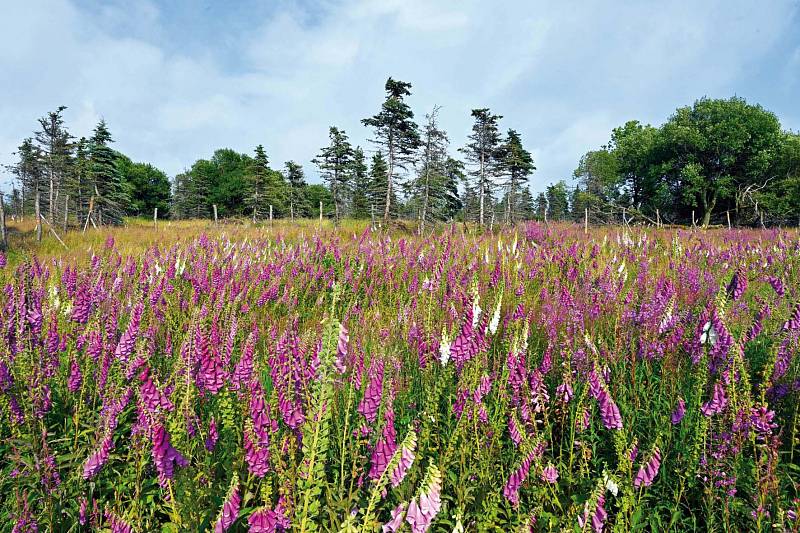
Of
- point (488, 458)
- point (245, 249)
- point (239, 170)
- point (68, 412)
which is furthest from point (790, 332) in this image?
point (239, 170)

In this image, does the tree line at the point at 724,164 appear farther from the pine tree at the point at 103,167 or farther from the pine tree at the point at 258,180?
the pine tree at the point at 103,167

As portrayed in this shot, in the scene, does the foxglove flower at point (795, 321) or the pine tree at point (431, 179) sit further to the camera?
the pine tree at point (431, 179)

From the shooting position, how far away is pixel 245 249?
909cm

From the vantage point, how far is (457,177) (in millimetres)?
→ 40344

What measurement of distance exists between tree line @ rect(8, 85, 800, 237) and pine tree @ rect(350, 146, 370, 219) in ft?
1.10

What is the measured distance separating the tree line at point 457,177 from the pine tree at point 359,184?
34 cm

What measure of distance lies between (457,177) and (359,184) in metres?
31.3

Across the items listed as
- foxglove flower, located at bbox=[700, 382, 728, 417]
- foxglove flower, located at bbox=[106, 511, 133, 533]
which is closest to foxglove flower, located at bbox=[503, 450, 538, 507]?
foxglove flower, located at bbox=[700, 382, 728, 417]

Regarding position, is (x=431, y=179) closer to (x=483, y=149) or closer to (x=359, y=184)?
(x=483, y=149)

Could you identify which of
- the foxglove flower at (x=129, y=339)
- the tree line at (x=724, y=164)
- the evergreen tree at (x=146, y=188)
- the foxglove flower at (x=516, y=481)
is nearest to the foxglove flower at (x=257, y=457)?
the foxglove flower at (x=516, y=481)

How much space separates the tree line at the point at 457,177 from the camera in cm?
2517

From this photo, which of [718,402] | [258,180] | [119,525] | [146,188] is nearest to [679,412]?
[718,402]

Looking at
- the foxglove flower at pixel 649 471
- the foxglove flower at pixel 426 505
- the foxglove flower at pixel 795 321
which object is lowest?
the foxglove flower at pixel 649 471

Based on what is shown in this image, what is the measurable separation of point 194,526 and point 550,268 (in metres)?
6.72
